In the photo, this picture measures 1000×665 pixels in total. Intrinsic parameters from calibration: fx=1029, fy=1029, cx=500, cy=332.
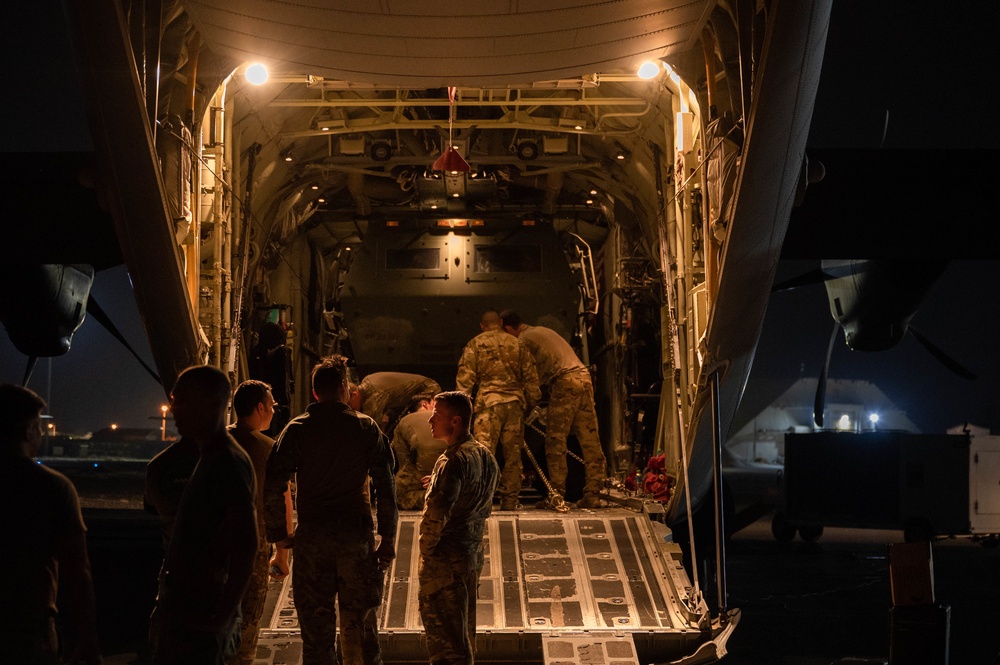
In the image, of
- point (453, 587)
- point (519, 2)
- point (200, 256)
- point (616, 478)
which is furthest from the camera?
point (616, 478)

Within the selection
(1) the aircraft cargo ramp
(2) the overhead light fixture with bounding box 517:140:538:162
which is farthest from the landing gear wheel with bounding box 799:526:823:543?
(1) the aircraft cargo ramp

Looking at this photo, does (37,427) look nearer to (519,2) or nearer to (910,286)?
(519,2)

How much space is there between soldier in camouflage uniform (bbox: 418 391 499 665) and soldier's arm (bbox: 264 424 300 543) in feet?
2.41

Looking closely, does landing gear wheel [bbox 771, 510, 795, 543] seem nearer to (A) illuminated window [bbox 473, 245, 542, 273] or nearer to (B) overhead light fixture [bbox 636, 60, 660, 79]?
(A) illuminated window [bbox 473, 245, 542, 273]

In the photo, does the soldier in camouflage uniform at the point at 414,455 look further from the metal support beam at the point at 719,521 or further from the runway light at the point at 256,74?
the runway light at the point at 256,74

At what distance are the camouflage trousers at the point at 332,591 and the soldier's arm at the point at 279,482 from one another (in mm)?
132

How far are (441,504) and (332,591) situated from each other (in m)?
0.71

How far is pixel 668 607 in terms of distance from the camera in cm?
639

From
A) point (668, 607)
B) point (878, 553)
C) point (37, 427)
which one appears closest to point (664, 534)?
point (668, 607)

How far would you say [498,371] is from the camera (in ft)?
28.3

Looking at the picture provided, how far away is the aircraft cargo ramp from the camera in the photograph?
5.99 m

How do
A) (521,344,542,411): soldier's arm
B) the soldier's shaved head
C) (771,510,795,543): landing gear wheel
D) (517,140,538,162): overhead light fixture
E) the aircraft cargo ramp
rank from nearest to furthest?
the aircraft cargo ramp, (521,344,542,411): soldier's arm, the soldier's shaved head, (517,140,538,162): overhead light fixture, (771,510,795,543): landing gear wheel

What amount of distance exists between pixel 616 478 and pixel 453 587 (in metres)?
5.28

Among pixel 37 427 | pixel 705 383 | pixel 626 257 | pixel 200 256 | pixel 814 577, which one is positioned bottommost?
pixel 814 577
